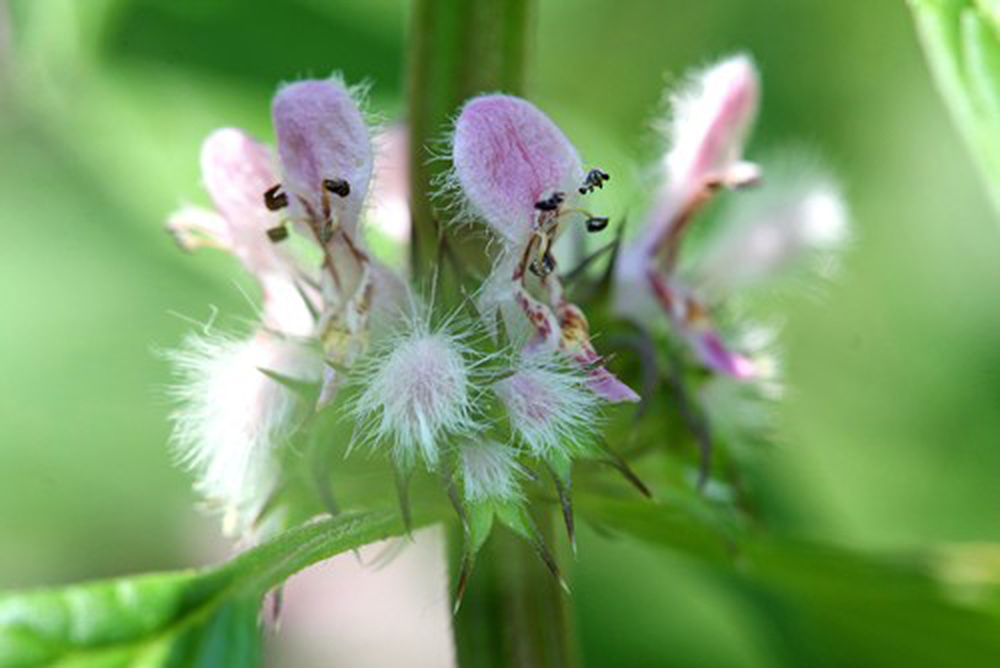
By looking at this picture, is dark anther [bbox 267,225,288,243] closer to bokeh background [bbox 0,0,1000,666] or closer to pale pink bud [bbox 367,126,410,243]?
pale pink bud [bbox 367,126,410,243]

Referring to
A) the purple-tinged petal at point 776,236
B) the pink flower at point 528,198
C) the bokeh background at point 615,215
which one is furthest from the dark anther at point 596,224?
the bokeh background at point 615,215

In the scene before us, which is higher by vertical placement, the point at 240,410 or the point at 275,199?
the point at 275,199

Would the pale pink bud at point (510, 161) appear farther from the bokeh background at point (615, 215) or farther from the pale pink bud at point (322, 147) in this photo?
the bokeh background at point (615, 215)

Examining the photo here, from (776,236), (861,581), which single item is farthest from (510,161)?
(861,581)

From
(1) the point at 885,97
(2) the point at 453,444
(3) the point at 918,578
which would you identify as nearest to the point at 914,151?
(1) the point at 885,97

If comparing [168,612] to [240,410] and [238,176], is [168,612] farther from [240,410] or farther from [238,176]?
[238,176]

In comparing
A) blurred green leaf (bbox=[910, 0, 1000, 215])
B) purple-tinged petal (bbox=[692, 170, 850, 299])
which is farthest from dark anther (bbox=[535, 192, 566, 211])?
purple-tinged petal (bbox=[692, 170, 850, 299])
